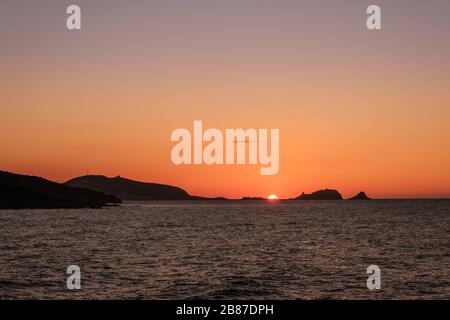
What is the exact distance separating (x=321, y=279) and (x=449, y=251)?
110ft

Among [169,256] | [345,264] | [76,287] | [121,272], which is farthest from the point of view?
[169,256]

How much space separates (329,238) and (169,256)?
118 ft

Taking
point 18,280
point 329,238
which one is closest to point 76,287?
point 18,280

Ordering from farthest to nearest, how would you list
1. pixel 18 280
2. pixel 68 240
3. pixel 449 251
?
pixel 68 240 < pixel 449 251 < pixel 18 280

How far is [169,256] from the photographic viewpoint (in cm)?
5972

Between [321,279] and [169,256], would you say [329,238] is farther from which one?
[321,279]
